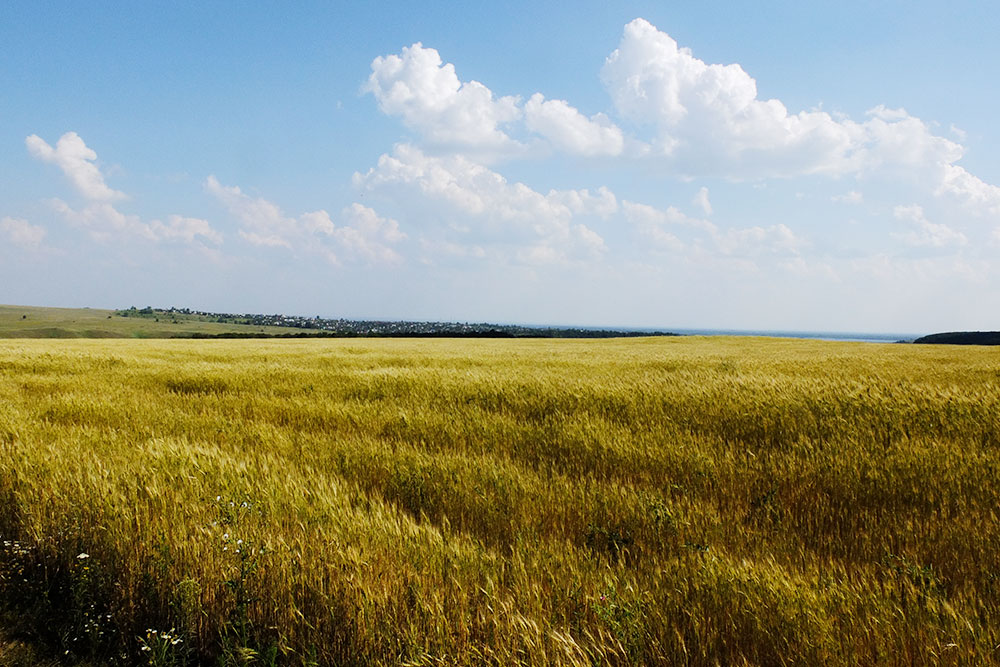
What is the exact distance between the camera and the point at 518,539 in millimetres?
2930

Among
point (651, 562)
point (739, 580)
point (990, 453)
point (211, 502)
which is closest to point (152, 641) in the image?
point (211, 502)

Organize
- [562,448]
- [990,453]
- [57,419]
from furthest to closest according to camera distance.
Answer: [57,419] < [562,448] < [990,453]

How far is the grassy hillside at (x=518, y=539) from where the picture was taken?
2.17 m

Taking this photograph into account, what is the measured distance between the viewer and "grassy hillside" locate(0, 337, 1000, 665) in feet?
7.11

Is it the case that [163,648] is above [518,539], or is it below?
below

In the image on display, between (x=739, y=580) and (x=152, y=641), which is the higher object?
(x=739, y=580)

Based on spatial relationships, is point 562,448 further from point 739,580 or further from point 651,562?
point 739,580

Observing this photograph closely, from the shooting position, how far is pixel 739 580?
2434mm

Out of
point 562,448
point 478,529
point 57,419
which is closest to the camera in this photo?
point 478,529

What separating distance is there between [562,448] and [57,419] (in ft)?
22.9

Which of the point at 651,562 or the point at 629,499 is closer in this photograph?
the point at 651,562

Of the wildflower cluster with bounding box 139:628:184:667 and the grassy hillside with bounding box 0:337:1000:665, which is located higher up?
the grassy hillside with bounding box 0:337:1000:665

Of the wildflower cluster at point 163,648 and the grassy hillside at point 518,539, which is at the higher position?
the grassy hillside at point 518,539

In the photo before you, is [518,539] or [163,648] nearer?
[163,648]
